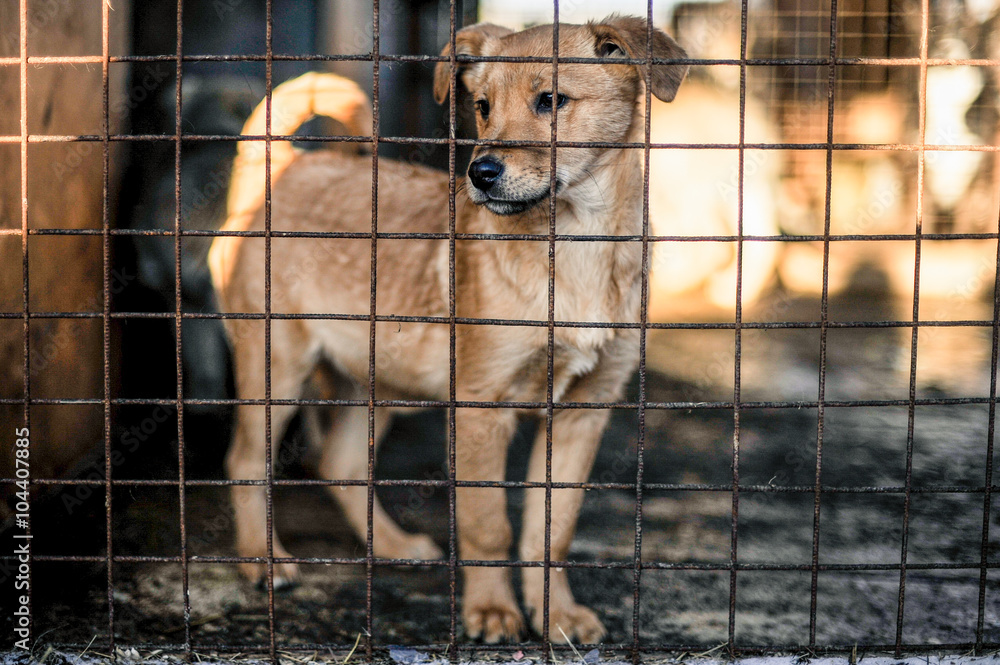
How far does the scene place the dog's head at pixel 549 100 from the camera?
2557 mm

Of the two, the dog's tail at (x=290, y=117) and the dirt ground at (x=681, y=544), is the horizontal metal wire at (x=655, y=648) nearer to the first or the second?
the dirt ground at (x=681, y=544)

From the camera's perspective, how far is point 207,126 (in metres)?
4.85

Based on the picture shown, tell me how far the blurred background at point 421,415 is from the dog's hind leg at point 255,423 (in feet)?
0.67

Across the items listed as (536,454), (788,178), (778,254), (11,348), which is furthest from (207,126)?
(788,178)

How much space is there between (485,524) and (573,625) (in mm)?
437

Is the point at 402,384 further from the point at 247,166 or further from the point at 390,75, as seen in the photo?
the point at 390,75

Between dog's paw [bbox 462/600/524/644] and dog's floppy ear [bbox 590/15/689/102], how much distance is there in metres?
1.71

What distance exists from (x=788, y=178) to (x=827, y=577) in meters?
8.16

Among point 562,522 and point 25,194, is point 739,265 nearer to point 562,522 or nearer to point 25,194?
point 562,522

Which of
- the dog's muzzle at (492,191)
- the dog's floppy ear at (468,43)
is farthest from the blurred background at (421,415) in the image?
the dog's floppy ear at (468,43)

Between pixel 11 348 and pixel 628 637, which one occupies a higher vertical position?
pixel 11 348

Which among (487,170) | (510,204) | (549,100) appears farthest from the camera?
(549,100)

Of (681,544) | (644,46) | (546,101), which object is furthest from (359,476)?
(644,46)

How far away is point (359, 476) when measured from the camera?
3707 mm
